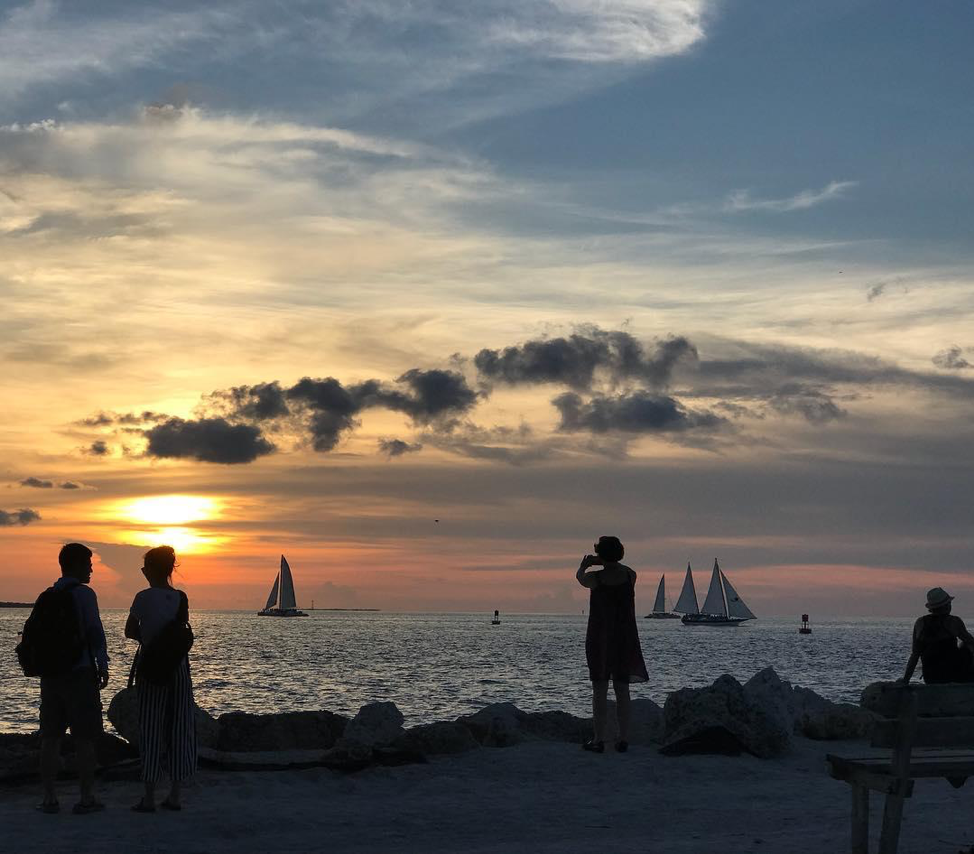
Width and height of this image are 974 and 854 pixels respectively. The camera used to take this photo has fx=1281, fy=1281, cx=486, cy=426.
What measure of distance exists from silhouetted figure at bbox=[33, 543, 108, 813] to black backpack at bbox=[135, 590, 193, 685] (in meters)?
0.29

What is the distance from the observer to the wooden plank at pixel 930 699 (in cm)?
775

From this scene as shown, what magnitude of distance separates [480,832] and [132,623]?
120 inches

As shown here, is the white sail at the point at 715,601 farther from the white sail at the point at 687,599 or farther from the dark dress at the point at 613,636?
the dark dress at the point at 613,636

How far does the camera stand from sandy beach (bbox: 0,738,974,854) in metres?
8.90

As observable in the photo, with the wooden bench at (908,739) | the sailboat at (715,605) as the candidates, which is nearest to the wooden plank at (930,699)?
the wooden bench at (908,739)

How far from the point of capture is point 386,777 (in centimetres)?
1133

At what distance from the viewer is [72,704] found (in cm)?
950

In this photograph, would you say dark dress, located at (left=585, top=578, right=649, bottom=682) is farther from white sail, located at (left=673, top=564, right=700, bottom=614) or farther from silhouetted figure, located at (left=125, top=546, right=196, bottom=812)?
white sail, located at (left=673, top=564, right=700, bottom=614)

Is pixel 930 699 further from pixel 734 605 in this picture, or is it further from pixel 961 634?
pixel 734 605

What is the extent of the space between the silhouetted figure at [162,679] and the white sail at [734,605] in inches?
6357

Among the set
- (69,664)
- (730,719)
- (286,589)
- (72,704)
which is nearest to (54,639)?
(69,664)

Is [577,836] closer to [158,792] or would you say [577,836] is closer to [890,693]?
[890,693]

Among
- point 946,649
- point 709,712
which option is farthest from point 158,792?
point 946,649

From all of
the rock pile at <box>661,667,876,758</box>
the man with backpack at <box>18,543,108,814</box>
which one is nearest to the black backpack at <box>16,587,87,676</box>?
the man with backpack at <box>18,543,108,814</box>
